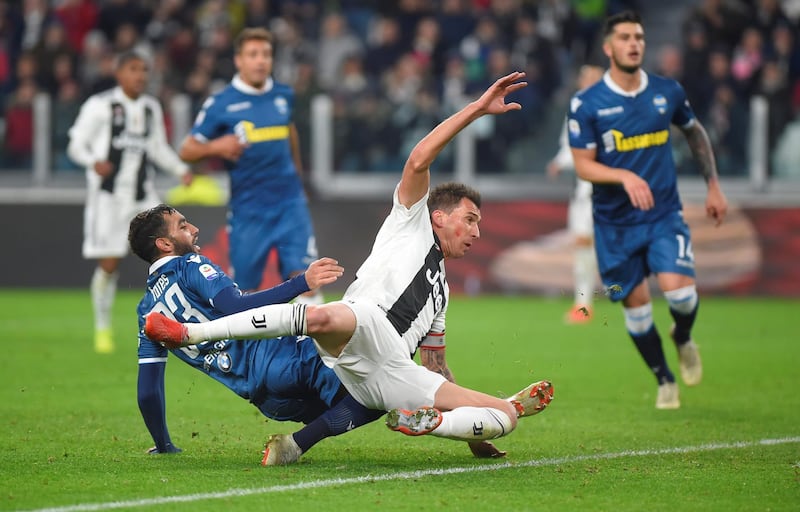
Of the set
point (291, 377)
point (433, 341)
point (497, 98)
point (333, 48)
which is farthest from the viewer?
point (333, 48)

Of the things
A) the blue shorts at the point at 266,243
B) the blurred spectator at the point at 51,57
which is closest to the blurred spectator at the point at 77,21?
the blurred spectator at the point at 51,57

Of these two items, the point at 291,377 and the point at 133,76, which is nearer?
the point at 291,377

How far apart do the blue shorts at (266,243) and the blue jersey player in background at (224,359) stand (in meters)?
3.37

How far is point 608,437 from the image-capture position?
7605 millimetres

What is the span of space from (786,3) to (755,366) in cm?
1151

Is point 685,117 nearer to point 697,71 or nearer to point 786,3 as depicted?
point 697,71

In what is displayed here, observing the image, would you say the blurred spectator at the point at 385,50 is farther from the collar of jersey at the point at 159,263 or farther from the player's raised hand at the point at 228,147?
the collar of jersey at the point at 159,263

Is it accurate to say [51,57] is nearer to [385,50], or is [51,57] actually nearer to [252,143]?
[385,50]

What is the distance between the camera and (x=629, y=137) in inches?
354

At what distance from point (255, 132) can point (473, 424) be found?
15.6 ft

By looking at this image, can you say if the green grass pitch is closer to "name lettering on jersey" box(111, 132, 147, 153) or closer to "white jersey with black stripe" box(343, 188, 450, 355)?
"white jersey with black stripe" box(343, 188, 450, 355)

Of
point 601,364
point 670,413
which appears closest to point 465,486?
point 670,413

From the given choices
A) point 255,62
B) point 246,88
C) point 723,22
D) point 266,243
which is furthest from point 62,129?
point 723,22

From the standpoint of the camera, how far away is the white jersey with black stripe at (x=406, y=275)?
6.43m
